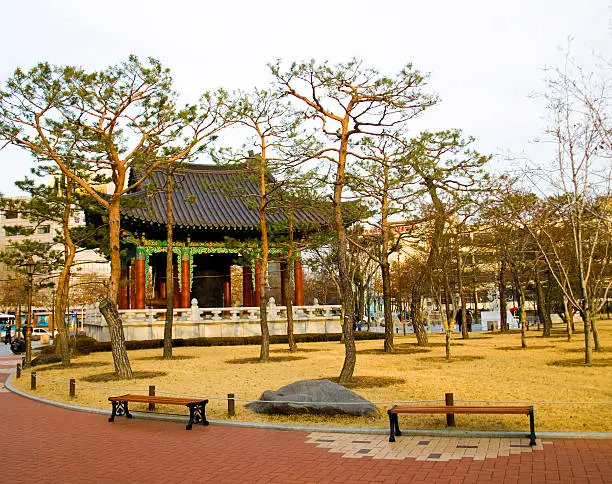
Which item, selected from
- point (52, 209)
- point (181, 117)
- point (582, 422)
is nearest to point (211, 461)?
point (582, 422)

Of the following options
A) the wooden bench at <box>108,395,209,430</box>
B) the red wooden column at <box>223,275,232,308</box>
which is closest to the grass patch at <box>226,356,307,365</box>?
the wooden bench at <box>108,395,209,430</box>

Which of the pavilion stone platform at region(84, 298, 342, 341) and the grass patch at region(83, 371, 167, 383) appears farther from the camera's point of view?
the pavilion stone platform at region(84, 298, 342, 341)

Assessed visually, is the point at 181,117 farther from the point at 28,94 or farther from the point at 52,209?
the point at 52,209

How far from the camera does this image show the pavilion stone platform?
2786 centimetres

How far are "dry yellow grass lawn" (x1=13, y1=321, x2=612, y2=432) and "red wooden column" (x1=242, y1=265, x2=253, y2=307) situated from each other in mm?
10446

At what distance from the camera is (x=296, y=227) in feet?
90.1

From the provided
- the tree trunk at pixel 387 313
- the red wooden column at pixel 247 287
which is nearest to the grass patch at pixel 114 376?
the tree trunk at pixel 387 313

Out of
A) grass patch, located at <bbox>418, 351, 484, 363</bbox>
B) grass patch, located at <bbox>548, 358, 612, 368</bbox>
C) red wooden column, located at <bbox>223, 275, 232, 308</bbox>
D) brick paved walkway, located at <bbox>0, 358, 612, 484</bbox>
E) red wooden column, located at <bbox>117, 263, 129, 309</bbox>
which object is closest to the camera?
brick paved walkway, located at <bbox>0, 358, 612, 484</bbox>

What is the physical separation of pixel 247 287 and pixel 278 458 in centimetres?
2636

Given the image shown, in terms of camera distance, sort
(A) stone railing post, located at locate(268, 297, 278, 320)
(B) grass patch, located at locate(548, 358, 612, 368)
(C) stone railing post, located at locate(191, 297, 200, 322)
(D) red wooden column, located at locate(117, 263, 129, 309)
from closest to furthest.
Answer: (B) grass patch, located at locate(548, 358, 612, 368) < (C) stone railing post, located at locate(191, 297, 200, 322) < (A) stone railing post, located at locate(268, 297, 278, 320) < (D) red wooden column, located at locate(117, 263, 129, 309)

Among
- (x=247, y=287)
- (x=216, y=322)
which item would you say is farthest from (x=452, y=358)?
(x=247, y=287)

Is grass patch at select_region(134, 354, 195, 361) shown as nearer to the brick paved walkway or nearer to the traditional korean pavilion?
the traditional korean pavilion

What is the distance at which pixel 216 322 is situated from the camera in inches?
1154

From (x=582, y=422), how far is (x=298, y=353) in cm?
1417
